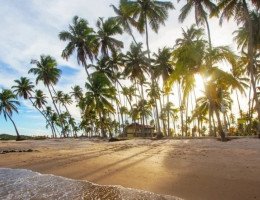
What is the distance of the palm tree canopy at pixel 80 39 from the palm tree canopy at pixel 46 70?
Answer: 11.1 meters

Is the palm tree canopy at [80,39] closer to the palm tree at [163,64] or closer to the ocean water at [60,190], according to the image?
the palm tree at [163,64]

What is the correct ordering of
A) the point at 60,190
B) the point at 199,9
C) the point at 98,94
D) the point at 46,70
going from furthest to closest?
the point at 46,70 → the point at 98,94 → the point at 199,9 → the point at 60,190

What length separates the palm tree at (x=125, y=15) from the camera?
2827 cm

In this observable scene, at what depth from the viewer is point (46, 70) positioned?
157 feet

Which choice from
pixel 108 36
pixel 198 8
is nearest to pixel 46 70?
pixel 108 36

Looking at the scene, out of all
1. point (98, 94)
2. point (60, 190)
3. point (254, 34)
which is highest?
point (254, 34)

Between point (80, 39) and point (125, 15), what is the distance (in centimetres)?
994

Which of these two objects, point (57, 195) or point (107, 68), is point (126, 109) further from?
point (57, 195)

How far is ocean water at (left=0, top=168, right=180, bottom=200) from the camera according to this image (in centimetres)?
543

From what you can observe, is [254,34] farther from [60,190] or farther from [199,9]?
[60,190]

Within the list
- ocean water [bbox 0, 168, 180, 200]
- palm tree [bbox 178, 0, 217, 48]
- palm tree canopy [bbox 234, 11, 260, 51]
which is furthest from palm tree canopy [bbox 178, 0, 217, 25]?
ocean water [bbox 0, 168, 180, 200]

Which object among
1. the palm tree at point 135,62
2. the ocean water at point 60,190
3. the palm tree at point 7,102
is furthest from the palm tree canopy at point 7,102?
the ocean water at point 60,190

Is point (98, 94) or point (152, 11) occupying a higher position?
point (152, 11)

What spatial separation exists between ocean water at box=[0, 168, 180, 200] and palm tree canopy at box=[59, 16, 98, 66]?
3083cm
